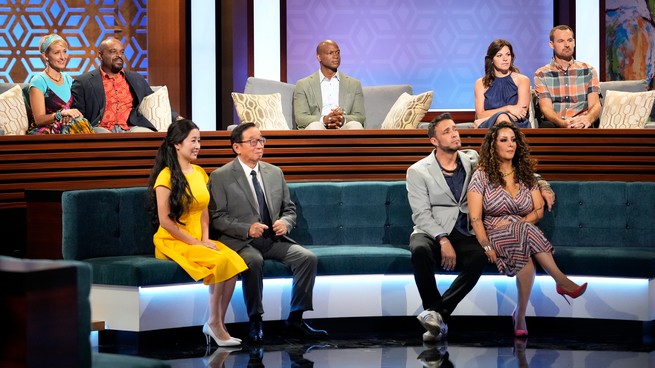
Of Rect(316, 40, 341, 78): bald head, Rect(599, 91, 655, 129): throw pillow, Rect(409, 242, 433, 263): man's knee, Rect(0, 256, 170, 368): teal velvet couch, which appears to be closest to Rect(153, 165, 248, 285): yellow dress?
Rect(409, 242, 433, 263): man's knee

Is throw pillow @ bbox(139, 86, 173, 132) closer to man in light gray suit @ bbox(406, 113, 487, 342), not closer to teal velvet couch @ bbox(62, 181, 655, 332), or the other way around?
teal velvet couch @ bbox(62, 181, 655, 332)

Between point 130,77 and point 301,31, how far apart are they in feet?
9.76

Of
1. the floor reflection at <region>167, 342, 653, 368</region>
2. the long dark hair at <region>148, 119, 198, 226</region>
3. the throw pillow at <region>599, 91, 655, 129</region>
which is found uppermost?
the throw pillow at <region>599, 91, 655, 129</region>

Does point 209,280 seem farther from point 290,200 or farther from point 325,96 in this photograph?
point 325,96

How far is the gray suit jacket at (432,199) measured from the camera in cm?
600

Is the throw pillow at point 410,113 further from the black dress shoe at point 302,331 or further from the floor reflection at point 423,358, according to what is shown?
the floor reflection at point 423,358

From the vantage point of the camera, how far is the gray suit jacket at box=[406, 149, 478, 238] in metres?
6.00

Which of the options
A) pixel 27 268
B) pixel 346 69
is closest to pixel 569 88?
pixel 346 69

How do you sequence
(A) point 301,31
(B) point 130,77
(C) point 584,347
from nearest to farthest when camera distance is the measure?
(C) point 584,347 < (B) point 130,77 < (A) point 301,31

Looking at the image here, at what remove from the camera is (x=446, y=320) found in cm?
575

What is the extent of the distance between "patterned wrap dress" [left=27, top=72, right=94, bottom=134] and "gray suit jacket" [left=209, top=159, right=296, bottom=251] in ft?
4.42

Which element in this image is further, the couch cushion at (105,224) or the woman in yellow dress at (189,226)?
the couch cushion at (105,224)

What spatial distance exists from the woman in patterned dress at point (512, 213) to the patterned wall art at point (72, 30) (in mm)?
4762

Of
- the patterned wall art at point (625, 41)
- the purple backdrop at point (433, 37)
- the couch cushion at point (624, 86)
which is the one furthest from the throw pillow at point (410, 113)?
the patterned wall art at point (625, 41)
